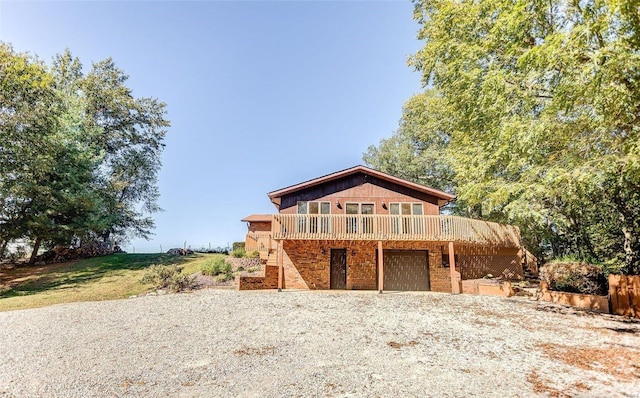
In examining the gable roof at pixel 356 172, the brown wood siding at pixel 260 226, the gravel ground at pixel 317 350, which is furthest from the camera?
the brown wood siding at pixel 260 226

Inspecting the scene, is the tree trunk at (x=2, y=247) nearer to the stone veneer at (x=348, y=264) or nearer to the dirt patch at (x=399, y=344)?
the stone veneer at (x=348, y=264)

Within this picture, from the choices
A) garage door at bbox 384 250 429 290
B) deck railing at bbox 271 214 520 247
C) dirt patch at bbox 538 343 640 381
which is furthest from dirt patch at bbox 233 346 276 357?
garage door at bbox 384 250 429 290

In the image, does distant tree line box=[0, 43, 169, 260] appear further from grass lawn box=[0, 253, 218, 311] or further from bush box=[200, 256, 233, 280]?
bush box=[200, 256, 233, 280]

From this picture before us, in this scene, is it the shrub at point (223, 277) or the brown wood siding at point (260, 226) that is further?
the brown wood siding at point (260, 226)

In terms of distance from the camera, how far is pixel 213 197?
44.0m

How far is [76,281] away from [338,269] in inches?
531

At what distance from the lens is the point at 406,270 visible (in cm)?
1644

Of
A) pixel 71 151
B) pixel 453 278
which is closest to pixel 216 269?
pixel 453 278

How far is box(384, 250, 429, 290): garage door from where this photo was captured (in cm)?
1622

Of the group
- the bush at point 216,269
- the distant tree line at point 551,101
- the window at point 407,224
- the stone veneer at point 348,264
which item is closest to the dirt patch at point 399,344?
the distant tree line at point 551,101

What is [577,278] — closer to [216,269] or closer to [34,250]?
[216,269]

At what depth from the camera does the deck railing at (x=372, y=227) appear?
47.4 feet

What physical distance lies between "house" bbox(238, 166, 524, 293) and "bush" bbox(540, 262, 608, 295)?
3510 mm

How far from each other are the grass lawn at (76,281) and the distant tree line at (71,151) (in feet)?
7.83
